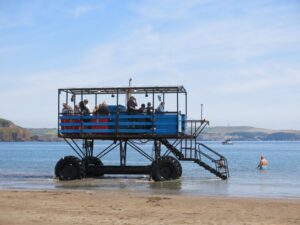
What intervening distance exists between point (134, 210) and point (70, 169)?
41.8ft

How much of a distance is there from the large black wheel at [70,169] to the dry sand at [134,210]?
7.48 meters

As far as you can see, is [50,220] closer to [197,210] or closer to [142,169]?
[197,210]

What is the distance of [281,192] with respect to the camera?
23.9m

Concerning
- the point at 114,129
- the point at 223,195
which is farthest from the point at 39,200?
the point at 114,129

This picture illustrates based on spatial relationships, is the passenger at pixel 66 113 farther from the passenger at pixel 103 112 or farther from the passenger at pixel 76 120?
the passenger at pixel 103 112

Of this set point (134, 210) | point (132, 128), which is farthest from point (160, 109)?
point (134, 210)

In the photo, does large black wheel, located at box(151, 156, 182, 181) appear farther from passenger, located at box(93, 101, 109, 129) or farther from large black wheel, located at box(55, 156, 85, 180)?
large black wheel, located at box(55, 156, 85, 180)

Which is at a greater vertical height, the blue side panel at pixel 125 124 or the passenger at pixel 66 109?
the passenger at pixel 66 109

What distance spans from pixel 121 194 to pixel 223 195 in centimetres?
382

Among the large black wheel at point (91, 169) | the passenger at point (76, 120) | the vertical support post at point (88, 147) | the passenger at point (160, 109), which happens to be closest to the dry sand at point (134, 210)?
the passenger at point (160, 109)

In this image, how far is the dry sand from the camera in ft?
44.1

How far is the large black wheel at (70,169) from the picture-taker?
27.4 m

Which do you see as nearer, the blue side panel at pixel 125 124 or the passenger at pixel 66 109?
the blue side panel at pixel 125 124

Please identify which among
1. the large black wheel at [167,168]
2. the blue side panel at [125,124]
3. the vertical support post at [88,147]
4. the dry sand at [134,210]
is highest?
the blue side panel at [125,124]
